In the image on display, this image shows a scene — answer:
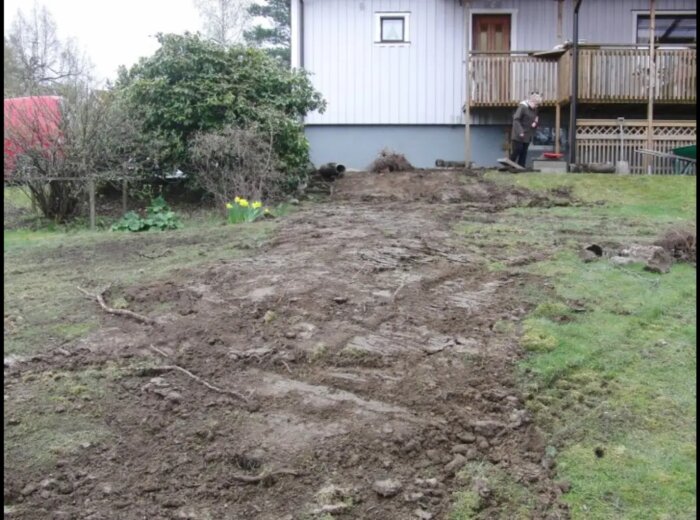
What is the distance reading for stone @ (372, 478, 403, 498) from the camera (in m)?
3.19

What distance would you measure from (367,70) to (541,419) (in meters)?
15.4

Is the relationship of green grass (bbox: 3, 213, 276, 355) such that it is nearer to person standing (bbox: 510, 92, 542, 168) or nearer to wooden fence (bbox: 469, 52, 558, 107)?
person standing (bbox: 510, 92, 542, 168)

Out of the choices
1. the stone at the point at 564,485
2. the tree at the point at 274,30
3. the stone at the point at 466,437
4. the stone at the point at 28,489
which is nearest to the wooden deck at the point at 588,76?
the stone at the point at 466,437

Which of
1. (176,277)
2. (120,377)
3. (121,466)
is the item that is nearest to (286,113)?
(176,277)

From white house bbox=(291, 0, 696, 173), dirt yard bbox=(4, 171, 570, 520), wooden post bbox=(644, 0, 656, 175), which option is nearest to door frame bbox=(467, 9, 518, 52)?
white house bbox=(291, 0, 696, 173)

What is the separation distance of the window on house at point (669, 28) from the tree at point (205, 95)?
10.2m

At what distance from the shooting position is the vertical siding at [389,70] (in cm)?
1823

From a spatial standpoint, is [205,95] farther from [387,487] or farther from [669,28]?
[669,28]

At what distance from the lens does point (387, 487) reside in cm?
Answer: 323

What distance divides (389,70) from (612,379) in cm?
→ 1495

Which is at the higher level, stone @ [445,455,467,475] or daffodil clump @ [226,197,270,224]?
daffodil clump @ [226,197,270,224]

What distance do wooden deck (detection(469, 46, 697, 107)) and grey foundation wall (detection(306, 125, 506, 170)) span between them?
1.45 m

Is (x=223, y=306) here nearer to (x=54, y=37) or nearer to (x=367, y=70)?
(x=367, y=70)

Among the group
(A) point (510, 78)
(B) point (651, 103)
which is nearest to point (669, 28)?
(B) point (651, 103)
